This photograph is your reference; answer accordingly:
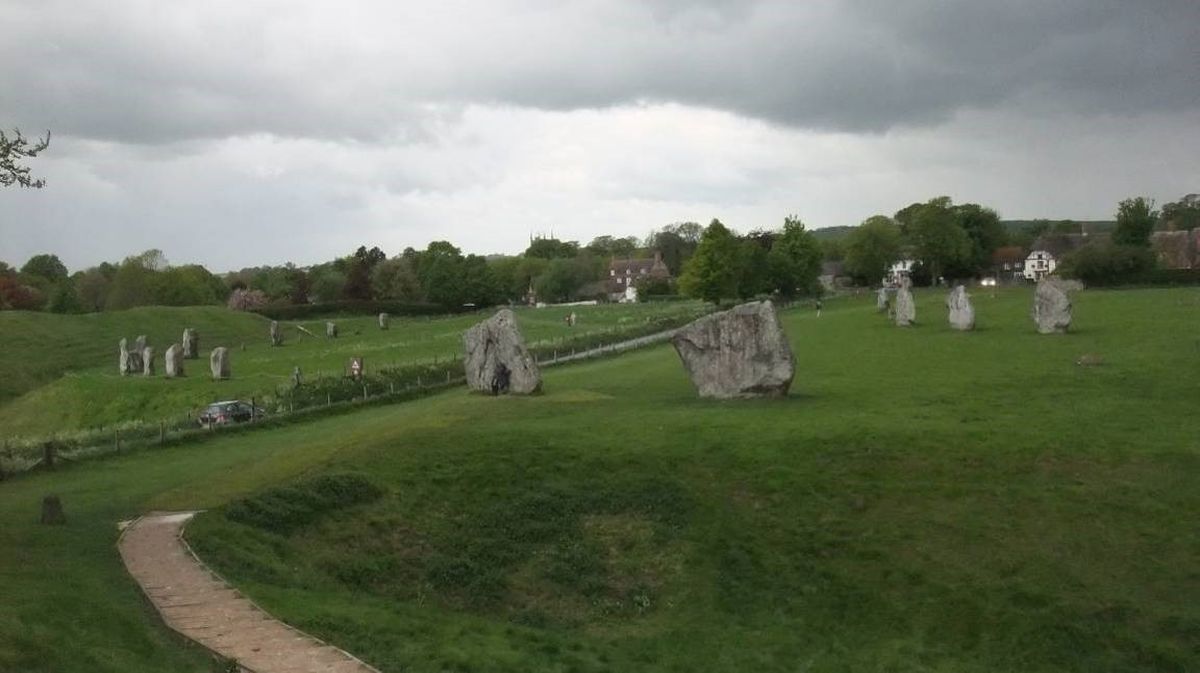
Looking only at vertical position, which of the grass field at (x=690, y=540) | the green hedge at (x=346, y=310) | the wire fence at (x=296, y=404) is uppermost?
the green hedge at (x=346, y=310)

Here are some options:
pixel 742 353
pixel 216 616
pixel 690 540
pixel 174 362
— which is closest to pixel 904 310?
pixel 742 353

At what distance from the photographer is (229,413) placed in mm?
45875

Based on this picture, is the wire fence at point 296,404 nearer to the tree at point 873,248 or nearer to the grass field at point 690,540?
the grass field at point 690,540

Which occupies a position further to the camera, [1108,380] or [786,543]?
[1108,380]

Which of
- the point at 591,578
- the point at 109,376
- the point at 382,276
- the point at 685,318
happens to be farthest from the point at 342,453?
the point at 382,276

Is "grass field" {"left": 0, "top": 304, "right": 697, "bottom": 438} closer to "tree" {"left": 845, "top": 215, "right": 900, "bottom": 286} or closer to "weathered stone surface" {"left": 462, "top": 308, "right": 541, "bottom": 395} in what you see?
"weathered stone surface" {"left": 462, "top": 308, "right": 541, "bottom": 395}

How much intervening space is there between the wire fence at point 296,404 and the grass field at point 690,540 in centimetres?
177

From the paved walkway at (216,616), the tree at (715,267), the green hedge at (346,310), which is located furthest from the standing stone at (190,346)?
the paved walkway at (216,616)

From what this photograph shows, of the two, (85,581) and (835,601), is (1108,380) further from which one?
(85,581)

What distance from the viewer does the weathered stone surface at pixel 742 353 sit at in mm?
40281

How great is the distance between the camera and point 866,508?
27.0m

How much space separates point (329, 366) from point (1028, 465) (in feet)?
176

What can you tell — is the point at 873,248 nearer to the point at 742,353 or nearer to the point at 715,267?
the point at 715,267

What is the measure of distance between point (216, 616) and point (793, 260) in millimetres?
123566
